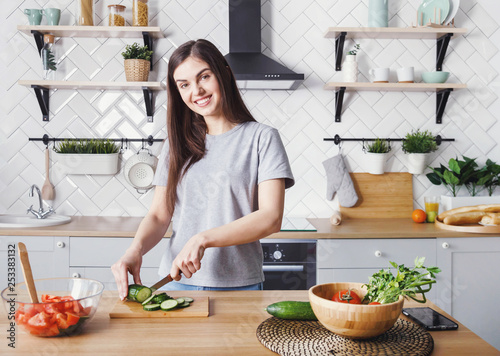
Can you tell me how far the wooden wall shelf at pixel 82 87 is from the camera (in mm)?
2680

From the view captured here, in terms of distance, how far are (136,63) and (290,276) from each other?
1.44 metres

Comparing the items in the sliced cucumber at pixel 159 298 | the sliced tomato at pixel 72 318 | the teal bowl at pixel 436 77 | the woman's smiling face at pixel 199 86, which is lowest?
the sliced cucumber at pixel 159 298

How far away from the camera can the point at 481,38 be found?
2.96m

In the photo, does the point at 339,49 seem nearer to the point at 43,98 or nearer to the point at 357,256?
the point at 357,256

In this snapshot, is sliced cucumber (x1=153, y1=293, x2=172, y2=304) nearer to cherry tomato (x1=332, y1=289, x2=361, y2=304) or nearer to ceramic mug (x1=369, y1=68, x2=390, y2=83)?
cherry tomato (x1=332, y1=289, x2=361, y2=304)

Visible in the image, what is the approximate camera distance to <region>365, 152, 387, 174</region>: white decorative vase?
285 centimetres

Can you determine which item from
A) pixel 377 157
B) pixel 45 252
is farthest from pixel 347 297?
pixel 377 157

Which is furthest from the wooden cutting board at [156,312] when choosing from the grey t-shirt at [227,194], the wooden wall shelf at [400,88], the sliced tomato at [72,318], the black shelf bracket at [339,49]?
the black shelf bracket at [339,49]

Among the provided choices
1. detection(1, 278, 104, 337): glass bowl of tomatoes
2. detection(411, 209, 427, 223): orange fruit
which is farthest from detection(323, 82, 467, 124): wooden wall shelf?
detection(1, 278, 104, 337): glass bowl of tomatoes

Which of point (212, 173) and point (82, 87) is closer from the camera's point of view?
point (212, 173)

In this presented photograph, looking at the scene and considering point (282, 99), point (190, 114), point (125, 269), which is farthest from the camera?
point (282, 99)

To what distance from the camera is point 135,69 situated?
271cm

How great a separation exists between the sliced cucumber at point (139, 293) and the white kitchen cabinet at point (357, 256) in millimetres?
1356

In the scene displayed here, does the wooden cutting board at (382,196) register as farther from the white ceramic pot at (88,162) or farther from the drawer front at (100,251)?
the white ceramic pot at (88,162)
